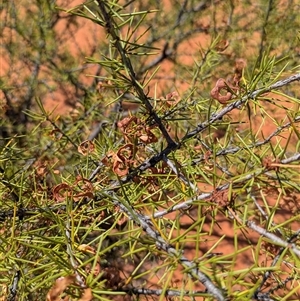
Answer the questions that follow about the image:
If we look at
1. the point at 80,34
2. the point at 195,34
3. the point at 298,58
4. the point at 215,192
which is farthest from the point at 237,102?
the point at 80,34

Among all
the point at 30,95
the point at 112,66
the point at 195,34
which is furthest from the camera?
the point at 195,34

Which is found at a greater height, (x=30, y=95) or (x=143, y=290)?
(x=143, y=290)

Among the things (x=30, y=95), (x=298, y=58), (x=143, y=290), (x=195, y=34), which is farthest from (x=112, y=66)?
(x=195, y=34)

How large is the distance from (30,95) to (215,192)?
5.74 feet

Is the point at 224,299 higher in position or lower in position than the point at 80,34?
higher

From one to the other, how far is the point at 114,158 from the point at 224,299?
239 millimetres

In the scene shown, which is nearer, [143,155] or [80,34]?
[143,155]

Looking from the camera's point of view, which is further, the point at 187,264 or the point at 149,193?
the point at 149,193

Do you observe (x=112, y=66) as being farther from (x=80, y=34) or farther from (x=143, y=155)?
(x=80, y=34)

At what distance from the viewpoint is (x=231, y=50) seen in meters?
1.83

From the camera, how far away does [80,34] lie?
11.6 ft

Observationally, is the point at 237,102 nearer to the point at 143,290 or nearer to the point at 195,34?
the point at 143,290

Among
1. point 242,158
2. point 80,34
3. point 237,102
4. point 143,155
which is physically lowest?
point 80,34

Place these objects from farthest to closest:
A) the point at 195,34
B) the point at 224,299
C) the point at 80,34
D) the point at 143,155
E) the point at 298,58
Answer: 1. the point at 80,34
2. the point at 195,34
3. the point at 298,58
4. the point at 143,155
5. the point at 224,299
